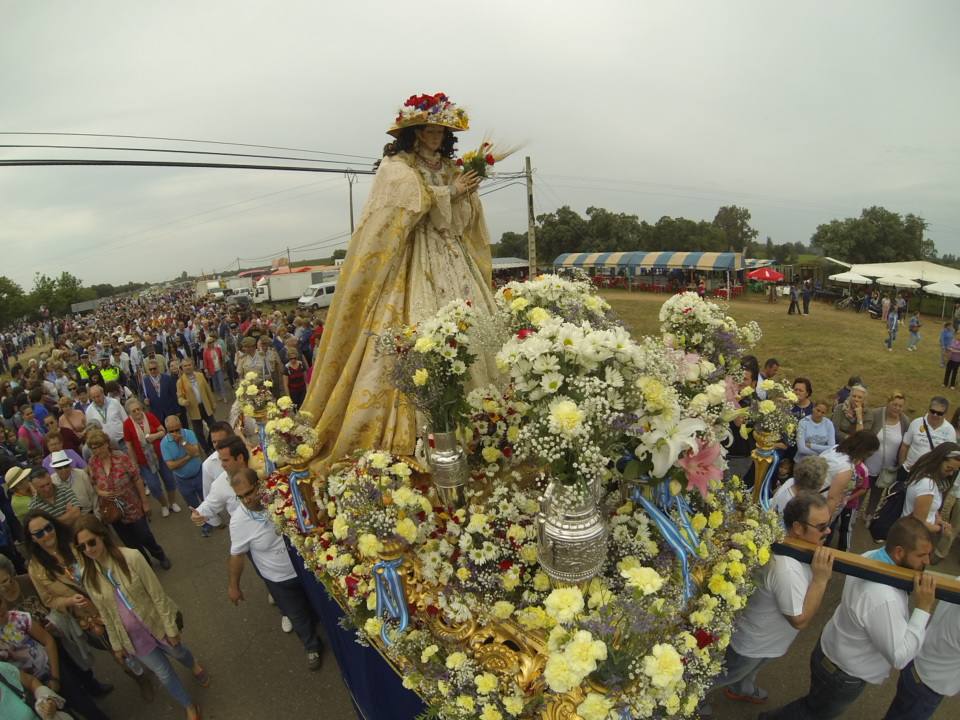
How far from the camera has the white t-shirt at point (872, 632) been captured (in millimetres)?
2699

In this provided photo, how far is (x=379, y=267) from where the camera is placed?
386 cm

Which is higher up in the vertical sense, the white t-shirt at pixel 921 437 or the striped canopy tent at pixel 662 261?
the striped canopy tent at pixel 662 261

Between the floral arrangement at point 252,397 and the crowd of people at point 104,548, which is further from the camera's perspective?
the floral arrangement at point 252,397

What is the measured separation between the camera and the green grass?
12.5m

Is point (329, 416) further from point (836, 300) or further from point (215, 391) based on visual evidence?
point (836, 300)

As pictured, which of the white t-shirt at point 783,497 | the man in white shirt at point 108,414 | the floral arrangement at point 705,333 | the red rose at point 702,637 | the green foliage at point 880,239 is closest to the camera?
the red rose at point 702,637

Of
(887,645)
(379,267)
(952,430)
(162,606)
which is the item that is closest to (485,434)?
(379,267)

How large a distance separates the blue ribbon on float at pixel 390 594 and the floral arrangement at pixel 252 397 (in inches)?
79.5

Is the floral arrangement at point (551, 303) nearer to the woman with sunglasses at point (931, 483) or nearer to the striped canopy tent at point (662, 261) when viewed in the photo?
the woman with sunglasses at point (931, 483)

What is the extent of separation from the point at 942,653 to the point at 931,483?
1.91 m

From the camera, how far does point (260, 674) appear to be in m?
4.29

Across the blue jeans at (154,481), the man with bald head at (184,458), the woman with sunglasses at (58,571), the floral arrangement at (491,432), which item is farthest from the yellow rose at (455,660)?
the blue jeans at (154,481)

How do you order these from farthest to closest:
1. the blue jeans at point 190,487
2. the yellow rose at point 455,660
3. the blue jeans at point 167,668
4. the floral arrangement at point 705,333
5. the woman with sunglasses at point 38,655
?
the blue jeans at point 190,487, the blue jeans at point 167,668, the woman with sunglasses at point 38,655, the floral arrangement at point 705,333, the yellow rose at point 455,660

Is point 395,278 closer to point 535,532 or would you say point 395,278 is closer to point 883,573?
point 535,532
